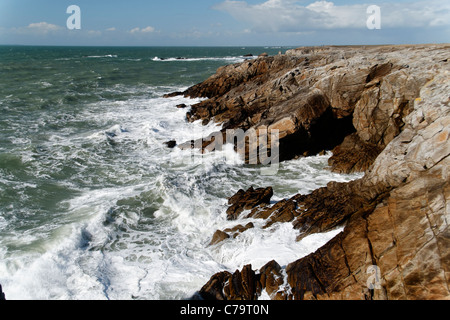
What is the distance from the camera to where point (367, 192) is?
33.5ft

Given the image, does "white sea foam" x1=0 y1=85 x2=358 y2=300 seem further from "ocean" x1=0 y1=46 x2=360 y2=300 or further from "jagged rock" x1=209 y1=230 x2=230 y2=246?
"jagged rock" x1=209 y1=230 x2=230 y2=246

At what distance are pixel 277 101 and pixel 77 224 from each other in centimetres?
1516

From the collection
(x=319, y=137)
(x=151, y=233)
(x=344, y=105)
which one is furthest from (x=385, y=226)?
(x=319, y=137)

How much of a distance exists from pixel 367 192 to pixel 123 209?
9.74 m

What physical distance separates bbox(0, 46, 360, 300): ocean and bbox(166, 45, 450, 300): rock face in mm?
900

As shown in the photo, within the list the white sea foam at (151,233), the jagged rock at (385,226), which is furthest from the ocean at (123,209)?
the jagged rock at (385,226)

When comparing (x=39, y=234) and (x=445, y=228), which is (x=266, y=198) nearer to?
(x=445, y=228)

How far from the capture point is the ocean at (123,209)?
30.6ft

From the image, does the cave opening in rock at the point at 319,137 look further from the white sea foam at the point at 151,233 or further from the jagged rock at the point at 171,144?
the jagged rock at the point at 171,144

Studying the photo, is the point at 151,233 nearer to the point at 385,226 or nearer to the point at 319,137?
the point at 385,226

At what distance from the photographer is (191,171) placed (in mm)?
17203

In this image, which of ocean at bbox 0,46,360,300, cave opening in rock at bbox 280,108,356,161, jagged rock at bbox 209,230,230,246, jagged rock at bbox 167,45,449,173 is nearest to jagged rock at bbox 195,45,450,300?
ocean at bbox 0,46,360,300

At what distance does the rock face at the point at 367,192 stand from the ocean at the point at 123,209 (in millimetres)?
900

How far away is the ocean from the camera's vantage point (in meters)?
9.33
